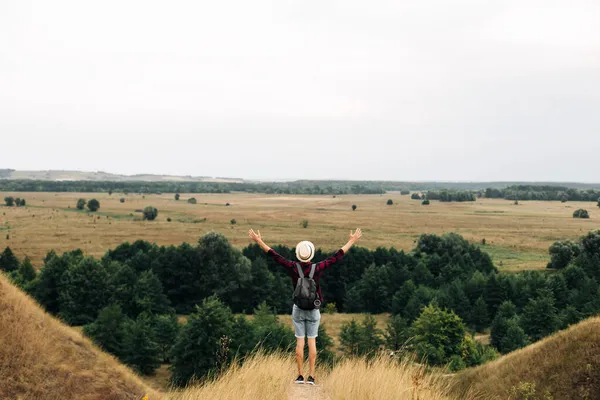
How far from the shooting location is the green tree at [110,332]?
2016 inches

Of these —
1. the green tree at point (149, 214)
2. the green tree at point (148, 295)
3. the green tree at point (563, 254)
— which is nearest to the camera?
the green tree at point (148, 295)

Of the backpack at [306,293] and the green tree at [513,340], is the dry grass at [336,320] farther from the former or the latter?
the backpack at [306,293]

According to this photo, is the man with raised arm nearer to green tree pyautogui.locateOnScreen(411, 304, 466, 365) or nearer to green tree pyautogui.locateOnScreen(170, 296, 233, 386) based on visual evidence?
green tree pyautogui.locateOnScreen(170, 296, 233, 386)

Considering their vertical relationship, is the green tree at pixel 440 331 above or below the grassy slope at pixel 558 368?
below

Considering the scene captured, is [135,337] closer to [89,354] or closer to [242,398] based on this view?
[89,354]

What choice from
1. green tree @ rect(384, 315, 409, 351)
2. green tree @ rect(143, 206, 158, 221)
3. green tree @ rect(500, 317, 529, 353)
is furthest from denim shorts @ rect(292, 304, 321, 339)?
green tree @ rect(143, 206, 158, 221)

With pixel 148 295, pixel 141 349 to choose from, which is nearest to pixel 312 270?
pixel 141 349

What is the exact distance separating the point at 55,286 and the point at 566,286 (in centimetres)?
8456

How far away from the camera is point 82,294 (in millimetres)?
67375

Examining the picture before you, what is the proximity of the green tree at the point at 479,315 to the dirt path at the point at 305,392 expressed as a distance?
6409 centimetres

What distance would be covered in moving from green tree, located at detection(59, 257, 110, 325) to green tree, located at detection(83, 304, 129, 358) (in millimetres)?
13474

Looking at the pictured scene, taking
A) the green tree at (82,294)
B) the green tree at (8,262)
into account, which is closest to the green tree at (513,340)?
the green tree at (82,294)

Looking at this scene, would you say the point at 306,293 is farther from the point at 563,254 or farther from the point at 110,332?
the point at 563,254

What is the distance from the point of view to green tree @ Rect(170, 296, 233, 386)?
4446cm
